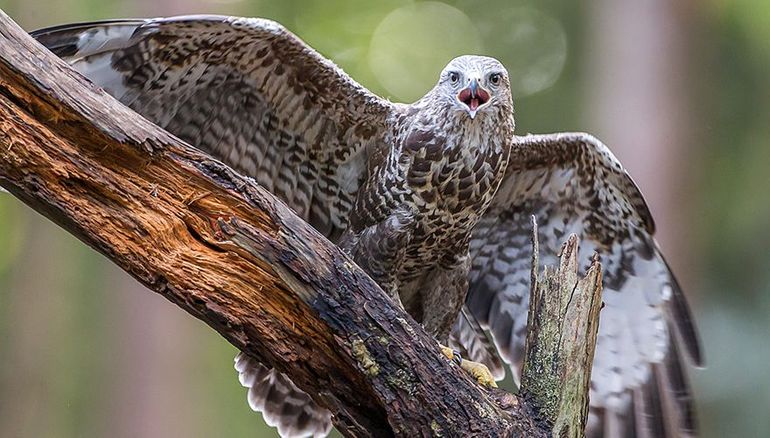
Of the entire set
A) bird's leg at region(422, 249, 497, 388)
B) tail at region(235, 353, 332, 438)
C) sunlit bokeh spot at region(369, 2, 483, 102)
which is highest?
sunlit bokeh spot at region(369, 2, 483, 102)

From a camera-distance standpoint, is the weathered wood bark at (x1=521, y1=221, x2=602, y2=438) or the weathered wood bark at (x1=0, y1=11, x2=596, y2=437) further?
the weathered wood bark at (x1=521, y1=221, x2=602, y2=438)

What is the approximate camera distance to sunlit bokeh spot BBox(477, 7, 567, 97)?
47.0 feet

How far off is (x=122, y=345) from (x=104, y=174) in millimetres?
6155

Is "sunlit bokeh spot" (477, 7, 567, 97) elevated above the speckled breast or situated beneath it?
elevated above

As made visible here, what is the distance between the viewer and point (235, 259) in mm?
3572

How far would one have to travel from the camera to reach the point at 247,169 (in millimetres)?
5141

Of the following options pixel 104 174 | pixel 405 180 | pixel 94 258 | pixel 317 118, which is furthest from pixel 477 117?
pixel 94 258

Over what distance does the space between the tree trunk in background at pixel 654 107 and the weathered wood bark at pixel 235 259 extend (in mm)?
4819

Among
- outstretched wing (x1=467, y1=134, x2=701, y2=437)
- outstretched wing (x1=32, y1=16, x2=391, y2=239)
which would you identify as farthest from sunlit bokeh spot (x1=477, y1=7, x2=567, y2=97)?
outstretched wing (x1=32, y1=16, x2=391, y2=239)

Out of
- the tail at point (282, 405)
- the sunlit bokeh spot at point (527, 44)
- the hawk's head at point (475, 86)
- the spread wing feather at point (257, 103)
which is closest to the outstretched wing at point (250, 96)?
the spread wing feather at point (257, 103)

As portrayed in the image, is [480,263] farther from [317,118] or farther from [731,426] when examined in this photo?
[731,426]

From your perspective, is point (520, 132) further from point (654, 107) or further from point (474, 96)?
point (474, 96)

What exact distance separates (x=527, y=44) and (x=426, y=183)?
10.3 m

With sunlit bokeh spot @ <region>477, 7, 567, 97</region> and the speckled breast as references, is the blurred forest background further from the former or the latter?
the speckled breast
